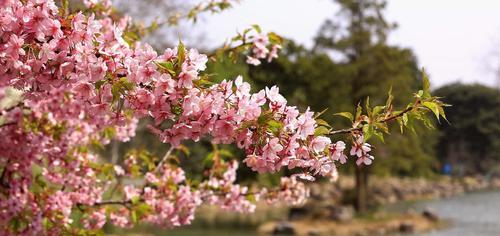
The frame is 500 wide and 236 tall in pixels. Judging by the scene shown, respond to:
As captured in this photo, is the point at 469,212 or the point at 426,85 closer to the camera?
the point at 426,85

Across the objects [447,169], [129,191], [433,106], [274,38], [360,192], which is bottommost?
[129,191]

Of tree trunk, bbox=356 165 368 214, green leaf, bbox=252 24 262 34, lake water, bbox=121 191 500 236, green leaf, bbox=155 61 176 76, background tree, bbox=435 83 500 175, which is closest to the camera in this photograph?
green leaf, bbox=155 61 176 76

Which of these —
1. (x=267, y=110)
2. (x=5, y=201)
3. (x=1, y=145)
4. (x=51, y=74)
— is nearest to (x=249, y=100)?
(x=267, y=110)

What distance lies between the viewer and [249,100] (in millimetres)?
1846

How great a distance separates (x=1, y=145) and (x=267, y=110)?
1438 millimetres

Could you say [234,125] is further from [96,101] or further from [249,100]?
[96,101]

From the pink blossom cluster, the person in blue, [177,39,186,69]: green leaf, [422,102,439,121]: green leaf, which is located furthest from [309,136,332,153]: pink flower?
the person in blue

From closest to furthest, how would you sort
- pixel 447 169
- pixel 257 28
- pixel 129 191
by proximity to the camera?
pixel 257 28
pixel 129 191
pixel 447 169

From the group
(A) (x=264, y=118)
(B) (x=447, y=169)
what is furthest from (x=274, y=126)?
(B) (x=447, y=169)

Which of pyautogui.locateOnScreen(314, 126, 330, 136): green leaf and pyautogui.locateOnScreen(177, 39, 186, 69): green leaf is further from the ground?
pyautogui.locateOnScreen(177, 39, 186, 69): green leaf

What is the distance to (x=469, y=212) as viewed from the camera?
22156 millimetres

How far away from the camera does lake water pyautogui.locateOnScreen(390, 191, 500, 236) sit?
17047 mm

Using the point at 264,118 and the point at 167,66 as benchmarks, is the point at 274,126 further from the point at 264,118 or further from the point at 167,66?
the point at 167,66

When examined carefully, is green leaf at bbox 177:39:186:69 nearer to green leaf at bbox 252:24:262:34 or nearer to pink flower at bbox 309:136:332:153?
pink flower at bbox 309:136:332:153
